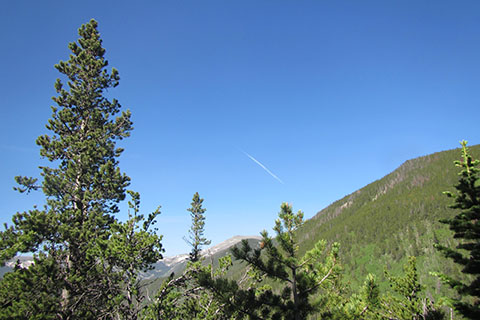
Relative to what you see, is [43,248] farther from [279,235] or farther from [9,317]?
[279,235]

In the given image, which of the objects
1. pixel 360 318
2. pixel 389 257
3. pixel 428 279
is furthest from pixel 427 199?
pixel 360 318

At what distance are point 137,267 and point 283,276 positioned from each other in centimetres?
477

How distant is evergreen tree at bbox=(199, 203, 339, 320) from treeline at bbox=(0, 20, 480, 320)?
0.03 metres

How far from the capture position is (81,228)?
12.9 m

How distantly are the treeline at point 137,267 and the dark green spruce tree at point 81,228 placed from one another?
0.17 feet

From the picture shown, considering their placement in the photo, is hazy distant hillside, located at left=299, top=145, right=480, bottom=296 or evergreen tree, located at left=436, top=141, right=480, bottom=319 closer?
evergreen tree, located at left=436, top=141, right=480, bottom=319

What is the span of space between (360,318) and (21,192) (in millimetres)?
17741

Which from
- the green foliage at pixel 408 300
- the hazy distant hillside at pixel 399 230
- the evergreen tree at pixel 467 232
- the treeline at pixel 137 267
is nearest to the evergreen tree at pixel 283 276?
the treeline at pixel 137 267

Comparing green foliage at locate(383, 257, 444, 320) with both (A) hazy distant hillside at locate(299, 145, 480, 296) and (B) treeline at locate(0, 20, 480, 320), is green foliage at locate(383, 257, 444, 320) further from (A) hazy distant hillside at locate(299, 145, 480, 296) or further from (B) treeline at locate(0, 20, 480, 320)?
(A) hazy distant hillside at locate(299, 145, 480, 296)

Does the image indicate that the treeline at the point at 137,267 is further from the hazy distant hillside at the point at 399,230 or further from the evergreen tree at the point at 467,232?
the hazy distant hillside at the point at 399,230

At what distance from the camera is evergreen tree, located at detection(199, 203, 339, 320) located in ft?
24.9

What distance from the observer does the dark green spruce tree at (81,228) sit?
8.34 m

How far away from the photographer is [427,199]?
165m

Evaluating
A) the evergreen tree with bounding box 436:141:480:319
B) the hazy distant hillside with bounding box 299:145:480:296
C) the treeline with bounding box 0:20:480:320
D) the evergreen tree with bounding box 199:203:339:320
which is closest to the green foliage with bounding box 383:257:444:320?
the treeline with bounding box 0:20:480:320
